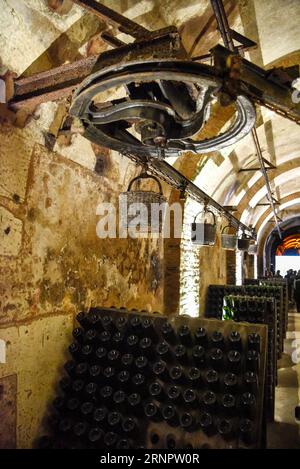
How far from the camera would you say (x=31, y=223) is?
99.3 inches

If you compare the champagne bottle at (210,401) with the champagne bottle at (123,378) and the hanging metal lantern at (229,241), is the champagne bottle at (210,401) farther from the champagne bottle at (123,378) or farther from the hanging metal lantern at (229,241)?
the hanging metal lantern at (229,241)

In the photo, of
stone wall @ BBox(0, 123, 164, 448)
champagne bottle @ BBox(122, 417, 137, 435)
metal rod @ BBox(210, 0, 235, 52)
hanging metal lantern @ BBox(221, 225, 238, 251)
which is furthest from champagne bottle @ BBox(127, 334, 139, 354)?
hanging metal lantern @ BBox(221, 225, 238, 251)

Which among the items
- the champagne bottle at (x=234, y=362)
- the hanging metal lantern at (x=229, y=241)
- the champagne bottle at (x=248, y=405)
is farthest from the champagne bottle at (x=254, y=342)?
the hanging metal lantern at (x=229, y=241)

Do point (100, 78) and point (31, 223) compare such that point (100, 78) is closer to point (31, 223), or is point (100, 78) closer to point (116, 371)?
point (31, 223)

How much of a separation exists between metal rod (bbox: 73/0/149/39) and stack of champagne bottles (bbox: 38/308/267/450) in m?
2.06

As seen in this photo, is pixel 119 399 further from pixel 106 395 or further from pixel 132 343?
pixel 132 343

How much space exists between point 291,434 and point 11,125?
413cm

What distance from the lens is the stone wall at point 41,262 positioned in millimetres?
2299

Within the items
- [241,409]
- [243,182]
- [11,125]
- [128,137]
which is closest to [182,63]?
[128,137]

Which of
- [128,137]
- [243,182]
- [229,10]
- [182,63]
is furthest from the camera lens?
[243,182]

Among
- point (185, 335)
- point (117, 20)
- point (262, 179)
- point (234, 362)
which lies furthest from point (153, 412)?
point (262, 179)

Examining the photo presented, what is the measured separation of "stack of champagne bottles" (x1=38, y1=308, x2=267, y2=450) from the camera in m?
2.19

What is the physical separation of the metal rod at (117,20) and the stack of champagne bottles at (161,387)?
2058 mm
